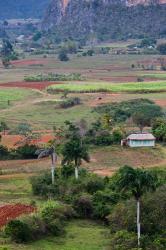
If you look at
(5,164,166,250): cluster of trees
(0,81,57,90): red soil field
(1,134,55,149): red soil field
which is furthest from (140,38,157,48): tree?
(5,164,166,250): cluster of trees

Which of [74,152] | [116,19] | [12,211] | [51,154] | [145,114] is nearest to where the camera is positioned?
[12,211]

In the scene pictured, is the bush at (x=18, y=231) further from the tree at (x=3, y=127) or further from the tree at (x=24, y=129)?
the tree at (x=3, y=127)

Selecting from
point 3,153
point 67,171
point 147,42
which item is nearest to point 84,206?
point 67,171

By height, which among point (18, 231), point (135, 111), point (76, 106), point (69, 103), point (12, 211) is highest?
point (18, 231)

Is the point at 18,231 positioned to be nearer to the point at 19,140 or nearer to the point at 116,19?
the point at 19,140

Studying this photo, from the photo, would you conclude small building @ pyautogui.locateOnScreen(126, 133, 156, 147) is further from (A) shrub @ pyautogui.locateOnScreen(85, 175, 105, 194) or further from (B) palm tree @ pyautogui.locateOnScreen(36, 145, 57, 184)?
(A) shrub @ pyautogui.locateOnScreen(85, 175, 105, 194)

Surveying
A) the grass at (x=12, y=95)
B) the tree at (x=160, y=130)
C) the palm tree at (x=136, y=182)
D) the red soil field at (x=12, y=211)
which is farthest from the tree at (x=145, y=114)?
the palm tree at (x=136, y=182)
